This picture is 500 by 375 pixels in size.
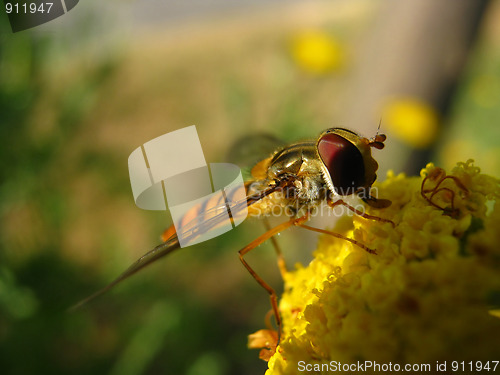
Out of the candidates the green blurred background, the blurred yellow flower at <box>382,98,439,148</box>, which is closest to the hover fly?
the green blurred background

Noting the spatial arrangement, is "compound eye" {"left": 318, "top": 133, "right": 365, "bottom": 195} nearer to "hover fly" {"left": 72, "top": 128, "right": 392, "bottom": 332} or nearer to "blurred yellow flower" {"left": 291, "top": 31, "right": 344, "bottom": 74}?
"hover fly" {"left": 72, "top": 128, "right": 392, "bottom": 332}

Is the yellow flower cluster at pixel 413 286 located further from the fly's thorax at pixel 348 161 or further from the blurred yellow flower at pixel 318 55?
the blurred yellow flower at pixel 318 55

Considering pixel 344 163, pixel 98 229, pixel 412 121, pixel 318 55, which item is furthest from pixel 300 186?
pixel 318 55

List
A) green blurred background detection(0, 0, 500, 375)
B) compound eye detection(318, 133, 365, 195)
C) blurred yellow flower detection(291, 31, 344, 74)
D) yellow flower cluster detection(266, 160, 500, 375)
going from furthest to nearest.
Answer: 1. blurred yellow flower detection(291, 31, 344, 74)
2. green blurred background detection(0, 0, 500, 375)
3. compound eye detection(318, 133, 365, 195)
4. yellow flower cluster detection(266, 160, 500, 375)

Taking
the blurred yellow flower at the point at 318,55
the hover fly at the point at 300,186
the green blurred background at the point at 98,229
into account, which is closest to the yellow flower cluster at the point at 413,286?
the hover fly at the point at 300,186

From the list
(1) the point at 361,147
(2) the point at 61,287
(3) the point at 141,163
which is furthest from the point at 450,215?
(2) the point at 61,287

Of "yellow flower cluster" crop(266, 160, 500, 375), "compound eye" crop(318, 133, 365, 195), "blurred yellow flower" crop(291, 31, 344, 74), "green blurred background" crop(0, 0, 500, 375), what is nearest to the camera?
"yellow flower cluster" crop(266, 160, 500, 375)

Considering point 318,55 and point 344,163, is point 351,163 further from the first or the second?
point 318,55

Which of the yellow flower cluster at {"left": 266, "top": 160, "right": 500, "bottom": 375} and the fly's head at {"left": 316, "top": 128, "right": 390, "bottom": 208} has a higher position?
the fly's head at {"left": 316, "top": 128, "right": 390, "bottom": 208}
